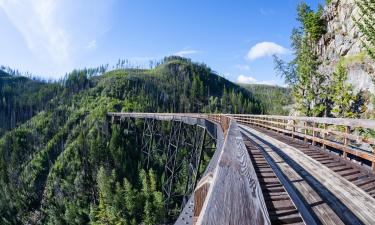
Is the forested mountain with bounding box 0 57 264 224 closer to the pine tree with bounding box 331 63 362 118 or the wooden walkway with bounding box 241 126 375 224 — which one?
the pine tree with bounding box 331 63 362 118

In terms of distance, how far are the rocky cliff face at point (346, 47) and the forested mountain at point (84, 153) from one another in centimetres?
3604

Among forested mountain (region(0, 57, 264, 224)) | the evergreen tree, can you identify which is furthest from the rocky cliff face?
forested mountain (region(0, 57, 264, 224))

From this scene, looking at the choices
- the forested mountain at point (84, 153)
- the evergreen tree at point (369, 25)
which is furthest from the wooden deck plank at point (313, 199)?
the forested mountain at point (84, 153)

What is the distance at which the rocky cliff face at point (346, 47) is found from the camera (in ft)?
74.2

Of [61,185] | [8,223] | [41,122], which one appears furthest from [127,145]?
[41,122]

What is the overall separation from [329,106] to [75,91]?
138585 millimetres

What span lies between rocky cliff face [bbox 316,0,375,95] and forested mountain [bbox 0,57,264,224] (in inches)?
1419

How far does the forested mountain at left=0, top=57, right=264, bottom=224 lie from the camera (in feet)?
204

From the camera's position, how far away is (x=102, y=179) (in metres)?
63.4

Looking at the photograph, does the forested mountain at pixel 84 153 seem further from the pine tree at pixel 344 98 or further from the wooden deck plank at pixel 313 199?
the wooden deck plank at pixel 313 199

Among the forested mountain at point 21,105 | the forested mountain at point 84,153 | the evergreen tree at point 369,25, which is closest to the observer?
the evergreen tree at point 369,25

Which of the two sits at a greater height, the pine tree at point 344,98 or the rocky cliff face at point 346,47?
the rocky cliff face at point 346,47

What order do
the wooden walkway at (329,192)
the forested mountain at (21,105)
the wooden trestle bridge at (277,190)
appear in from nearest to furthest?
the wooden trestle bridge at (277,190), the wooden walkway at (329,192), the forested mountain at (21,105)

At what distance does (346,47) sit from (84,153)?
3003 inches
